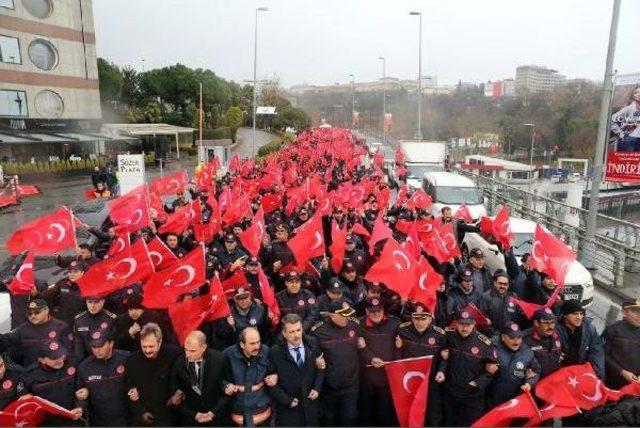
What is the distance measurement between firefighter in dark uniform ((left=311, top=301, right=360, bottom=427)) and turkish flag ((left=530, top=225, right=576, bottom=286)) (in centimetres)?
283

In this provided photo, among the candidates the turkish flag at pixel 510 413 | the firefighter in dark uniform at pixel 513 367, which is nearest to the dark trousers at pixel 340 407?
the firefighter in dark uniform at pixel 513 367

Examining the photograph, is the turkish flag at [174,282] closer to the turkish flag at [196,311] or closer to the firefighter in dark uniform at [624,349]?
the turkish flag at [196,311]

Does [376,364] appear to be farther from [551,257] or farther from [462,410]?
[551,257]

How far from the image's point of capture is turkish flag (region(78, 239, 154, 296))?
215 inches

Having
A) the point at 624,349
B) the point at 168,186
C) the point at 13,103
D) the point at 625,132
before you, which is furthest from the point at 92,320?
the point at 13,103

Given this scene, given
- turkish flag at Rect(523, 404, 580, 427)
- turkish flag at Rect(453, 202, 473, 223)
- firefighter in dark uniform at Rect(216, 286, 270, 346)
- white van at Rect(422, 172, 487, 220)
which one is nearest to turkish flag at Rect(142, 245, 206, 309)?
firefighter in dark uniform at Rect(216, 286, 270, 346)

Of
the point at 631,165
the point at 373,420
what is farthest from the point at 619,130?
the point at 373,420

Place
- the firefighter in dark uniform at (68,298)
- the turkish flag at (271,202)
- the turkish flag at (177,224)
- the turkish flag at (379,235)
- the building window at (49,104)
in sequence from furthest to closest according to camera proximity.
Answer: the building window at (49,104) → the turkish flag at (271,202) → the turkish flag at (177,224) → the turkish flag at (379,235) → the firefighter in dark uniform at (68,298)

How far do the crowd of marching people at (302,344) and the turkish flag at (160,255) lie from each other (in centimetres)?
2

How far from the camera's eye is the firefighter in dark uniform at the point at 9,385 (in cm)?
406

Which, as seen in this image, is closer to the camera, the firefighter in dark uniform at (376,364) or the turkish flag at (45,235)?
the firefighter in dark uniform at (376,364)

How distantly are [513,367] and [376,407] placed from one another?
1509 mm

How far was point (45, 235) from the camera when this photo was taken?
6902mm

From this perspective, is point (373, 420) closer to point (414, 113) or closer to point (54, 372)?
point (54, 372)
